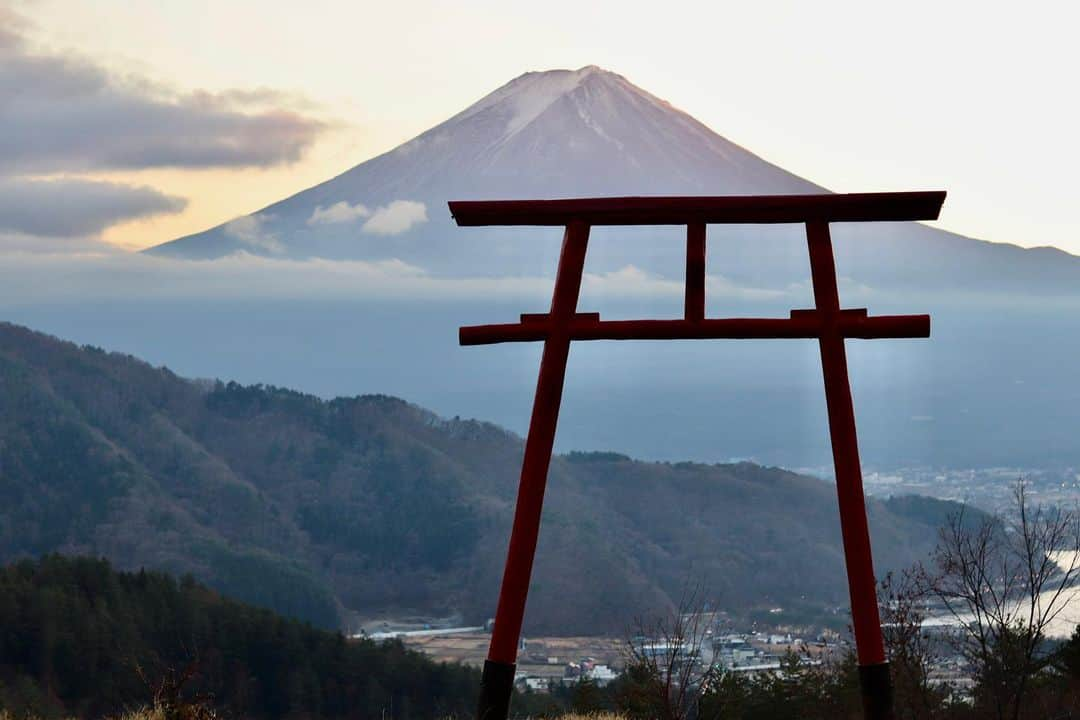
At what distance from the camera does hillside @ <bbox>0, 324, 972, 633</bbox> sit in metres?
62.0

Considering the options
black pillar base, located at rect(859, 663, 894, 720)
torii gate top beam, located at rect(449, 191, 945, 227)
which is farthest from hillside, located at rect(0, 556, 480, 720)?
torii gate top beam, located at rect(449, 191, 945, 227)

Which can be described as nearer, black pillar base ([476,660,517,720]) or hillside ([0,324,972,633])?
black pillar base ([476,660,517,720])

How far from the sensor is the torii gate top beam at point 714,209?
220 inches

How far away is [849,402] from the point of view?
5.57 metres

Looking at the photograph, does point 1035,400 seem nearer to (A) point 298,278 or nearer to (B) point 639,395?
(B) point 639,395

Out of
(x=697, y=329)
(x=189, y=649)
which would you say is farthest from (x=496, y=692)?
(x=189, y=649)

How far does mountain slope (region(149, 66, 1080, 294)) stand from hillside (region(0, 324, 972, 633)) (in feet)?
60.2

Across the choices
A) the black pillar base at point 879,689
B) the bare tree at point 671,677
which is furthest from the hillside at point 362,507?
the black pillar base at point 879,689

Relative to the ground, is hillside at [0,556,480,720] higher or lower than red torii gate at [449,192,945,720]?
lower

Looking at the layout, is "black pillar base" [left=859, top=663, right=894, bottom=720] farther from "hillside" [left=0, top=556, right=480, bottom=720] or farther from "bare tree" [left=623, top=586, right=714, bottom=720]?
"hillside" [left=0, top=556, right=480, bottom=720]

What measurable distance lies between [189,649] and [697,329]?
2944cm

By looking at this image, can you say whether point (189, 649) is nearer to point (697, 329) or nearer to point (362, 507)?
point (697, 329)

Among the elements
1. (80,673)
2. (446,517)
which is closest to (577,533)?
(446,517)

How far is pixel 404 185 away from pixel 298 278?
7997cm
